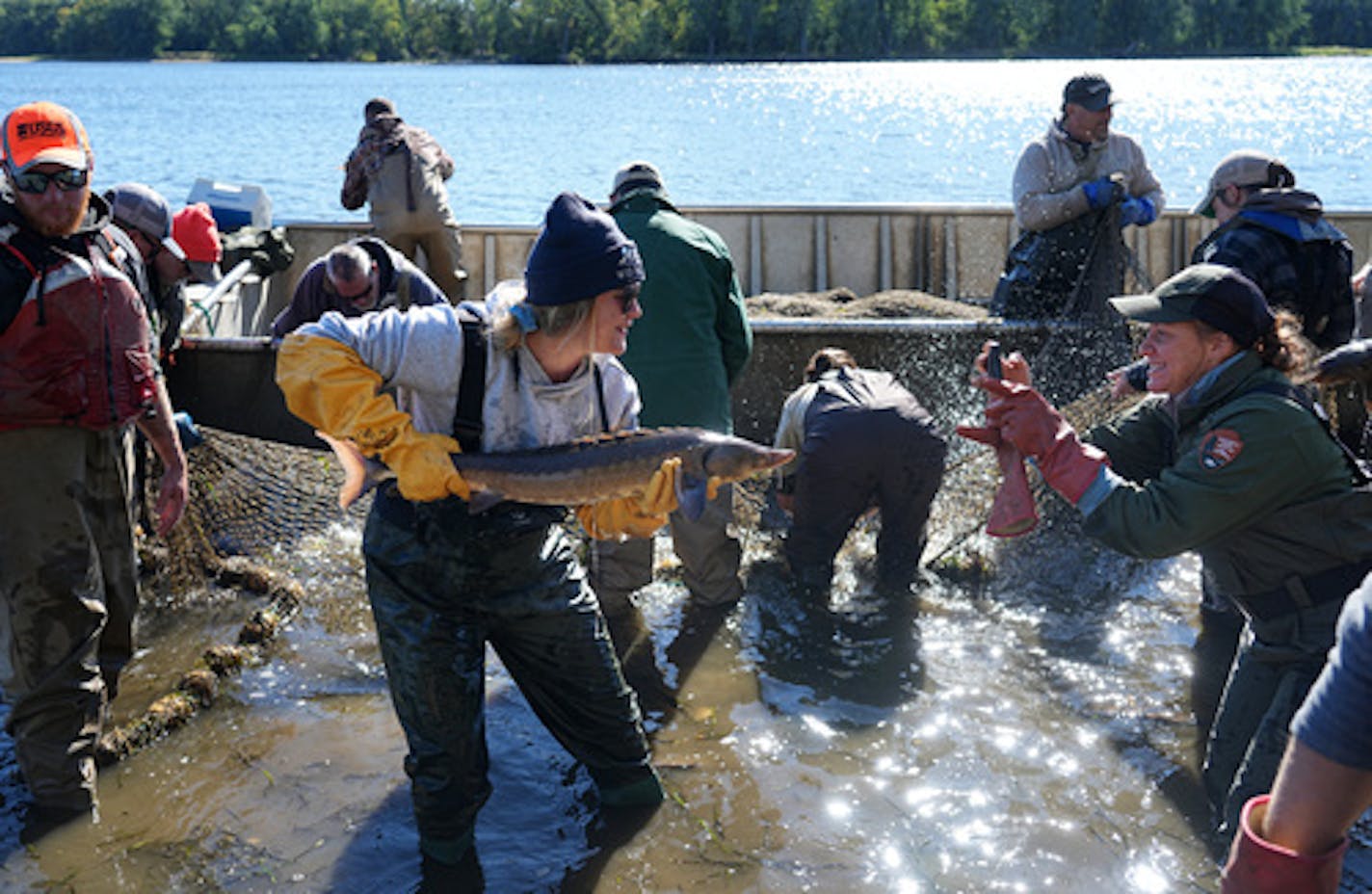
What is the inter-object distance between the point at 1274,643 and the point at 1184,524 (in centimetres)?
61

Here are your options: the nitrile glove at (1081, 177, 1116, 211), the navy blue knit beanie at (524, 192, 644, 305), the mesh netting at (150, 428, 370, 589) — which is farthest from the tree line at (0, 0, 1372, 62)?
the navy blue knit beanie at (524, 192, 644, 305)

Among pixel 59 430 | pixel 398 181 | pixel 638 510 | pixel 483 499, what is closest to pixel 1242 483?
pixel 638 510

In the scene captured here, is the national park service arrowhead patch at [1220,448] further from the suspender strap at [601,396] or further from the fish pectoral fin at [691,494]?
the suspender strap at [601,396]

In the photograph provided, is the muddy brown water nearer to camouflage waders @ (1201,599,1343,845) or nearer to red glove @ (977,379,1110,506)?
camouflage waders @ (1201,599,1343,845)

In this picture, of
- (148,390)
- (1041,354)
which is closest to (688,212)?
(1041,354)

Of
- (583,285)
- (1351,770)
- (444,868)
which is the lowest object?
(444,868)

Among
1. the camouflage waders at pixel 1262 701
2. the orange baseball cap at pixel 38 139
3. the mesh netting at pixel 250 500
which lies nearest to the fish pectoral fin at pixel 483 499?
the orange baseball cap at pixel 38 139

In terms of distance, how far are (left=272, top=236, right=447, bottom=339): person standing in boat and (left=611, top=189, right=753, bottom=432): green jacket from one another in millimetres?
899

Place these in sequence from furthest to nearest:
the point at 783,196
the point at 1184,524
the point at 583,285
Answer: the point at 783,196
the point at 1184,524
the point at 583,285

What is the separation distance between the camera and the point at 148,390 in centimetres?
473

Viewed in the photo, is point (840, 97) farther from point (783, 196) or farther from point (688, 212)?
point (688, 212)

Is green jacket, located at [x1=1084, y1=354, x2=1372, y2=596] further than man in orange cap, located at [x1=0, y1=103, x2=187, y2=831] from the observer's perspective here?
No

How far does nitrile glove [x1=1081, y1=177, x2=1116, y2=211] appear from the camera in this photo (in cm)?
820

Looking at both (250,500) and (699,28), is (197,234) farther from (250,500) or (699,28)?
(699,28)
